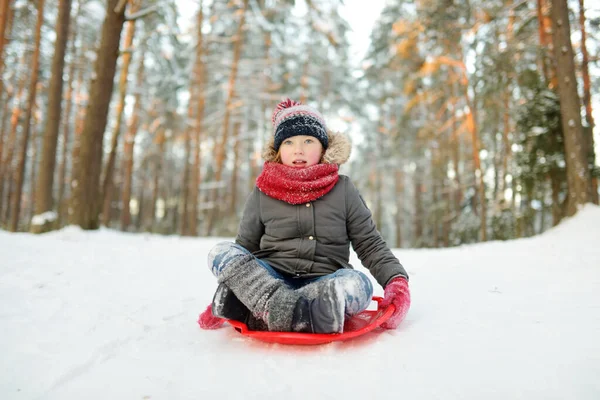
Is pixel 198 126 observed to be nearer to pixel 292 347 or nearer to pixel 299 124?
pixel 299 124

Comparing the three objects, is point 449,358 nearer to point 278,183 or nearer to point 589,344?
point 589,344

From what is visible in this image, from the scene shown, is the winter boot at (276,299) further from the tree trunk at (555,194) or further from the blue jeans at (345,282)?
the tree trunk at (555,194)

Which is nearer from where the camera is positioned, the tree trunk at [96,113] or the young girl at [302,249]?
the young girl at [302,249]

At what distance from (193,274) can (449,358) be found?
263 cm

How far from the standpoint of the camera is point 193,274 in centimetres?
353

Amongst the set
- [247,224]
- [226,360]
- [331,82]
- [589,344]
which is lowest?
[226,360]

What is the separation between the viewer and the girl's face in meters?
2.20

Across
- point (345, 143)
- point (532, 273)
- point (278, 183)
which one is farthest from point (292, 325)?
point (532, 273)

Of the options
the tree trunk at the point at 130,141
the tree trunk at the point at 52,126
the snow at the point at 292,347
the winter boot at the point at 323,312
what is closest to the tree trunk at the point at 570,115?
the snow at the point at 292,347

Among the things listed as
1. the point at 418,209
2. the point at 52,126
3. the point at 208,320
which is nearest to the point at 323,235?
the point at 208,320

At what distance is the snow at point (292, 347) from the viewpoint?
134cm

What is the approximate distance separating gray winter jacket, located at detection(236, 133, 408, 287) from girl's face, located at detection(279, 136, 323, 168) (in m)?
0.10

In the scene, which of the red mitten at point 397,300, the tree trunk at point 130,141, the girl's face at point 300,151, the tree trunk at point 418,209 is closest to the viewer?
the red mitten at point 397,300

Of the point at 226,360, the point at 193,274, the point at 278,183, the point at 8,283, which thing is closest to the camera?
the point at 226,360
